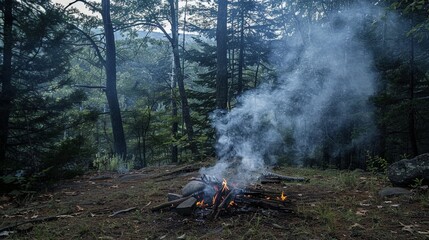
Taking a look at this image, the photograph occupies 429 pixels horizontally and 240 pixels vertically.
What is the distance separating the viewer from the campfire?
432 cm

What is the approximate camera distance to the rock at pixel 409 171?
5.21 metres

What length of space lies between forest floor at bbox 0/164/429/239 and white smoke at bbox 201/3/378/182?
5487mm

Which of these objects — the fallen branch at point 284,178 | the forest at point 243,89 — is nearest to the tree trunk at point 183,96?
the forest at point 243,89

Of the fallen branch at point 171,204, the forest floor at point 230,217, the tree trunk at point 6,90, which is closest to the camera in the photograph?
the forest floor at point 230,217

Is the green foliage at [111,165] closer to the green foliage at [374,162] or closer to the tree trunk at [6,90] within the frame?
the tree trunk at [6,90]

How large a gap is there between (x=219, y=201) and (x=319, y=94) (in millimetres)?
10018

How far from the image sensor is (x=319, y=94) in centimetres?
1275

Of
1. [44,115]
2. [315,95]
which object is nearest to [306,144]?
[315,95]

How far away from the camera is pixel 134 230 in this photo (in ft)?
12.8

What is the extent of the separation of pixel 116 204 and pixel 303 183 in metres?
4.44

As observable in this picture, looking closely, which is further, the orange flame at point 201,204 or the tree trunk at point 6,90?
the tree trunk at point 6,90

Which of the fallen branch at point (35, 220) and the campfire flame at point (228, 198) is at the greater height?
the campfire flame at point (228, 198)

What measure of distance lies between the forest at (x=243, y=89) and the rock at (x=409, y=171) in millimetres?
1611

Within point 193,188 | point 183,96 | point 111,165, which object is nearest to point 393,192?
point 193,188
